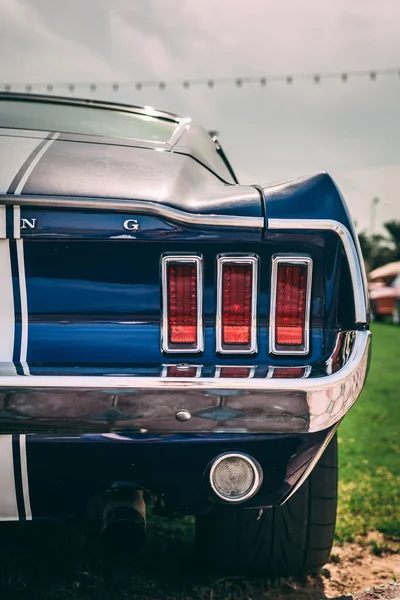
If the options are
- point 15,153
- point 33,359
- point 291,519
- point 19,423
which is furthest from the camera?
point 291,519

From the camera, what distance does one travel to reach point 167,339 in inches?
67.4

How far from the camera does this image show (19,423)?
152 centimetres

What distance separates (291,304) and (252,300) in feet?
0.38

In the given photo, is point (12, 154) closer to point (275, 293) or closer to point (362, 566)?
point (275, 293)

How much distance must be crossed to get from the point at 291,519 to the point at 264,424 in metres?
0.74

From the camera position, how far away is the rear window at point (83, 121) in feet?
8.59

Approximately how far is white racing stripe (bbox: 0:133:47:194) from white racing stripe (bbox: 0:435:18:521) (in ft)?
2.16

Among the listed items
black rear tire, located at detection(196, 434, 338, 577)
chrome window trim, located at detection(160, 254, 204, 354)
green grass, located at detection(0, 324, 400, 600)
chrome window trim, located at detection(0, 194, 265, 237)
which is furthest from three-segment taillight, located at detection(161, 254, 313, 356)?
green grass, located at detection(0, 324, 400, 600)

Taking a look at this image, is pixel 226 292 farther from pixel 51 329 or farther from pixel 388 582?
pixel 388 582

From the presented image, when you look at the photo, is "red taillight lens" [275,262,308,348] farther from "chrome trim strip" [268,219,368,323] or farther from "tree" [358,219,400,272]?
"tree" [358,219,400,272]

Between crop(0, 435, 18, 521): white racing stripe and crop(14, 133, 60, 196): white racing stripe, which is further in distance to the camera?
crop(14, 133, 60, 196): white racing stripe

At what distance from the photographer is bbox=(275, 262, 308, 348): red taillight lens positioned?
1736 mm

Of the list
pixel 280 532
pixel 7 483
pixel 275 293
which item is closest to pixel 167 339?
pixel 275 293

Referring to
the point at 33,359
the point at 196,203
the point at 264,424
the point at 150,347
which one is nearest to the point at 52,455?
the point at 33,359
